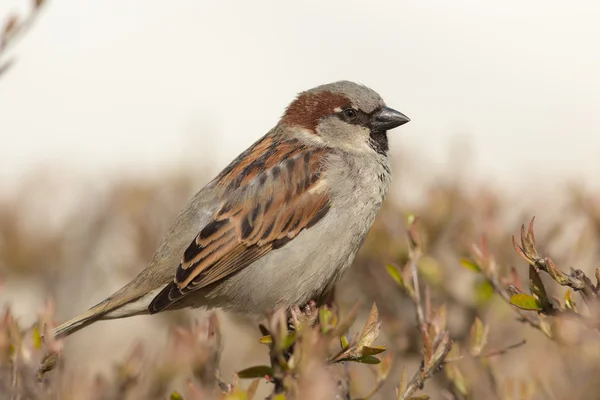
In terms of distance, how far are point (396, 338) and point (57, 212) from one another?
2.41 metres

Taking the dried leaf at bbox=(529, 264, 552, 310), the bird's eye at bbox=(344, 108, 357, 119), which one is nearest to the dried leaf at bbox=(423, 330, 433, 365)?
the dried leaf at bbox=(529, 264, 552, 310)

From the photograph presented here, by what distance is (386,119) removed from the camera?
3.85 m

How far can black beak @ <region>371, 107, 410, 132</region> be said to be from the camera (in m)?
3.82

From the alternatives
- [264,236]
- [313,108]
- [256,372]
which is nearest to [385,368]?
[256,372]

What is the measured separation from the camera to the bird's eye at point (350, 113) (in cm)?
389

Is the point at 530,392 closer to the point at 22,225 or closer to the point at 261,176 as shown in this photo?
the point at 261,176

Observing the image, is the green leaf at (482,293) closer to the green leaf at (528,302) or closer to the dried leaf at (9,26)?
the green leaf at (528,302)

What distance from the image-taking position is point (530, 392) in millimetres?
2426

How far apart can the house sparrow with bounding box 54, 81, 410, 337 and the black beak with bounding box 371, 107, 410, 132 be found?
15cm

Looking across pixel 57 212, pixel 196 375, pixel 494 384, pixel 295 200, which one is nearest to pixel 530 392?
pixel 494 384

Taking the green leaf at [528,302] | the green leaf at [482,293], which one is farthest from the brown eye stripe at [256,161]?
the green leaf at [528,302]

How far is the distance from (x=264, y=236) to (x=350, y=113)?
0.77 metres

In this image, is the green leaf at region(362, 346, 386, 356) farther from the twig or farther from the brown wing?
the brown wing

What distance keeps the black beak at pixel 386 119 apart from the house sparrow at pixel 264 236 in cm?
15
